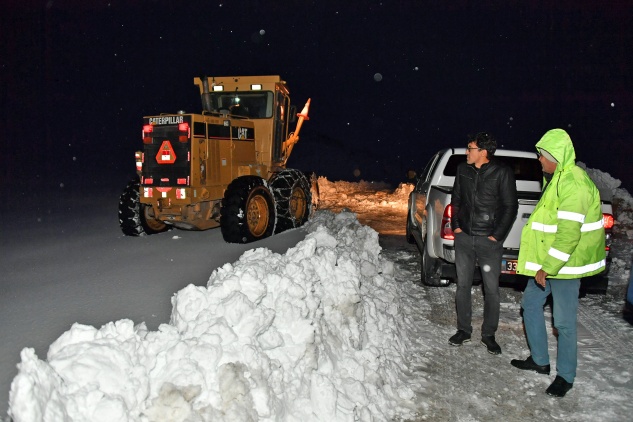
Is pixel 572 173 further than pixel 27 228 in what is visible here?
No

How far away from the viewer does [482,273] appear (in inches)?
199

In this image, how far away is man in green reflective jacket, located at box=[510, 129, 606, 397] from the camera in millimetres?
3887

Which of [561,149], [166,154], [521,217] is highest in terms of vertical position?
[561,149]

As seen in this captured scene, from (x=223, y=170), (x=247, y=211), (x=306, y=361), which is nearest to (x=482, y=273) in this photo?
(x=306, y=361)

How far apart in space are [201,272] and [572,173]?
16.3ft

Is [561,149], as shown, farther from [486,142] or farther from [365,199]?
[365,199]

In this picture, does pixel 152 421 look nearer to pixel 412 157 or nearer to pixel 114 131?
pixel 114 131

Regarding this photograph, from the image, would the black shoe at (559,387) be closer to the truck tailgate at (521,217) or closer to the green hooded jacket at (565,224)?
the green hooded jacket at (565,224)

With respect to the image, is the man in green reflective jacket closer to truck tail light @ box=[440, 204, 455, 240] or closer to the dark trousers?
the dark trousers

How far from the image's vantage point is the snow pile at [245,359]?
2.56m

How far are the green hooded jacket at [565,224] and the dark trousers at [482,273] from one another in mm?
744

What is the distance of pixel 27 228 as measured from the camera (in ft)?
38.0

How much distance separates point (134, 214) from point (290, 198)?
3.19 meters

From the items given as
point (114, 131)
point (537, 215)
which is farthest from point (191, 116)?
point (114, 131)
